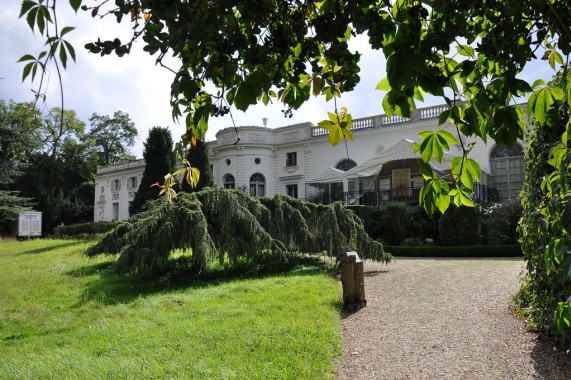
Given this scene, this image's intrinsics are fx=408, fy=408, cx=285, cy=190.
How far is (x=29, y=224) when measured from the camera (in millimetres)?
22531

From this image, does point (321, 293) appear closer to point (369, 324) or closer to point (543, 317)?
point (369, 324)

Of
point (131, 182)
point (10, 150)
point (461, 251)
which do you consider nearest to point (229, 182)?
point (131, 182)

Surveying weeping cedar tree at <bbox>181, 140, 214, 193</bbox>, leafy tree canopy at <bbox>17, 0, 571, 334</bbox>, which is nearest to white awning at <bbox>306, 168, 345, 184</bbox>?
weeping cedar tree at <bbox>181, 140, 214, 193</bbox>

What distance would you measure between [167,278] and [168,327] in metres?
4.18

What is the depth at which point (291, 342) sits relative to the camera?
4.47m

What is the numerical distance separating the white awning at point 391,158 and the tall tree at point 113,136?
105 feet

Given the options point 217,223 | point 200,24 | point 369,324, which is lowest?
point 369,324

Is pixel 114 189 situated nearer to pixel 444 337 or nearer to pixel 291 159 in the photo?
pixel 291 159

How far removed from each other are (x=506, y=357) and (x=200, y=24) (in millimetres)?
4360

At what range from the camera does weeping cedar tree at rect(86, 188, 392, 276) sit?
815cm

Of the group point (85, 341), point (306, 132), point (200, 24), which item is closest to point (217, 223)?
point (85, 341)

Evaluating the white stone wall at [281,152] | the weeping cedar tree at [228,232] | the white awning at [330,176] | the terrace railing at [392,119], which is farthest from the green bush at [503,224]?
the white stone wall at [281,152]

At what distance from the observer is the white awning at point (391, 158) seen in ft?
56.4

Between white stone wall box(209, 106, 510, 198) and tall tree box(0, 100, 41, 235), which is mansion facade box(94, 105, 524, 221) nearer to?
white stone wall box(209, 106, 510, 198)
